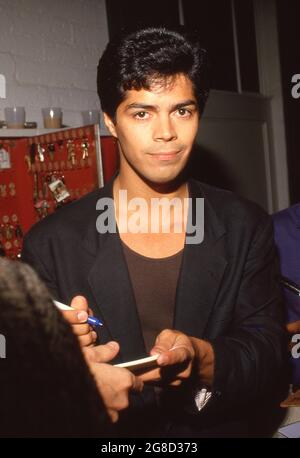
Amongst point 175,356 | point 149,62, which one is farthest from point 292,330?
point 149,62

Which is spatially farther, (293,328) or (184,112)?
(293,328)

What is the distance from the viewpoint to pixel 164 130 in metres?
1.70

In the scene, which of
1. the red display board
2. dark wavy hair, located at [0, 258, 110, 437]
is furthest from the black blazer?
dark wavy hair, located at [0, 258, 110, 437]

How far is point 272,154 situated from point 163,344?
5147 millimetres

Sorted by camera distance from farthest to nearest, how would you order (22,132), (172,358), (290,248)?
(22,132) < (290,248) < (172,358)

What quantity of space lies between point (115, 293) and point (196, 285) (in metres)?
0.28

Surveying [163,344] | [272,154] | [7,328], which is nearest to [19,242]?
[163,344]

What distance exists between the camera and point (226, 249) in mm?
1814

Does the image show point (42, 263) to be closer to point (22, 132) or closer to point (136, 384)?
point (136, 384)

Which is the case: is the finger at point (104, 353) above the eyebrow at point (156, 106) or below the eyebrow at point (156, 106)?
below

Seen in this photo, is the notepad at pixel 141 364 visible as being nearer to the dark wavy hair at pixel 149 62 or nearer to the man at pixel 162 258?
the man at pixel 162 258

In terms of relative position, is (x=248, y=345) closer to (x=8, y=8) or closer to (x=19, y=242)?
(x=19, y=242)

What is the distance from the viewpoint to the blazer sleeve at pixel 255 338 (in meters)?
1.59

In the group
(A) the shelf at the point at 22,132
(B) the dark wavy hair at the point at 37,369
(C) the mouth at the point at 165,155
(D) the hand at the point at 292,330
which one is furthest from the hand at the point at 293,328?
(A) the shelf at the point at 22,132
